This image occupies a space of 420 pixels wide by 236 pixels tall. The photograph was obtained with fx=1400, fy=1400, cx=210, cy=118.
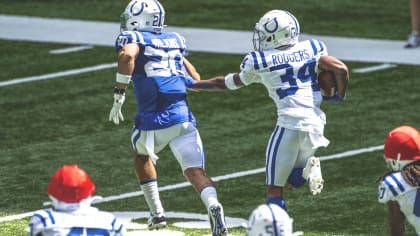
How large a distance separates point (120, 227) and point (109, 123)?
22.6 feet

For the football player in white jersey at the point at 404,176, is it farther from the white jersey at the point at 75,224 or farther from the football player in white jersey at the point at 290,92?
the white jersey at the point at 75,224

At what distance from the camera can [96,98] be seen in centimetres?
1469

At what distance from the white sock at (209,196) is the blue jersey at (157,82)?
58 cm

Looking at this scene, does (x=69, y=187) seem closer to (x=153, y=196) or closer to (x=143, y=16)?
(x=153, y=196)

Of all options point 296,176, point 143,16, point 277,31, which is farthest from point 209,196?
point 143,16

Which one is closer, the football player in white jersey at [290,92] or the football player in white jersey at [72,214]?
the football player in white jersey at [72,214]

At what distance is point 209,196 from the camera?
9398 mm

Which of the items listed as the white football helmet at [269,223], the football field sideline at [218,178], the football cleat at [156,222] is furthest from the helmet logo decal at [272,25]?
the white football helmet at [269,223]

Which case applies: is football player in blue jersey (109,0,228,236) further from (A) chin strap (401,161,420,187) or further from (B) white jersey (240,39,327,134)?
(A) chin strap (401,161,420,187)

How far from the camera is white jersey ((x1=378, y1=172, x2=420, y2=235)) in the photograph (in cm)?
780

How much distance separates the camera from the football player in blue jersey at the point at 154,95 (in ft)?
31.7

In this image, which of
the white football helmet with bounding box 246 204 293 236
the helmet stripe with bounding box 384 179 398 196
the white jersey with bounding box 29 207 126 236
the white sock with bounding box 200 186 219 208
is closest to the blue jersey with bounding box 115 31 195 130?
the white sock with bounding box 200 186 219 208

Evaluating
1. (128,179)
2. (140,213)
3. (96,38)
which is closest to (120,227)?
(140,213)

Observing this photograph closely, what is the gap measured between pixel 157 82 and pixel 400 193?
8.37 ft
